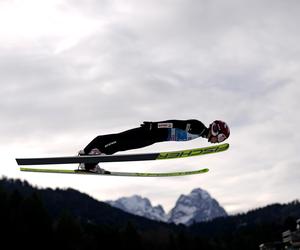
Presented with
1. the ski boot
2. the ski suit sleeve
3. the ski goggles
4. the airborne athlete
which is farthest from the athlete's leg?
the ski goggles

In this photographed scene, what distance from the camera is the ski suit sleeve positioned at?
12844 mm

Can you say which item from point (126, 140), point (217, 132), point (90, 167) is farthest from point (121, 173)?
point (217, 132)

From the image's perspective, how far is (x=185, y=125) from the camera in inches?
515

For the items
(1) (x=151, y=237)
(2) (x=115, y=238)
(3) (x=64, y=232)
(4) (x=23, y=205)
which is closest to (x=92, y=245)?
(2) (x=115, y=238)

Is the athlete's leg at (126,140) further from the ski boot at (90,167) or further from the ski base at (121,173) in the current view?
the ski base at (121,173)

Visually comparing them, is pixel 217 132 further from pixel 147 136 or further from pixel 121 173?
pixel 121 173

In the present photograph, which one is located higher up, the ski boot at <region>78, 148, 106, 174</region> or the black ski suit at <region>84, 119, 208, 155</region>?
the black ski suit at <region>84, 119, 208, 155</region>

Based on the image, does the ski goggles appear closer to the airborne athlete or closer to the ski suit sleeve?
the airborne athlete

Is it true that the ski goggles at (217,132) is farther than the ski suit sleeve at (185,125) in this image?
Yes

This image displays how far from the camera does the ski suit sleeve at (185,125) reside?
1284cm

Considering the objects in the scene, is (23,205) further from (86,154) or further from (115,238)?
(86,154)

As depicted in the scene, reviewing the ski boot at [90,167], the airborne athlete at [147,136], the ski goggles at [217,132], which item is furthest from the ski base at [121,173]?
the ski goggles at [217,132]

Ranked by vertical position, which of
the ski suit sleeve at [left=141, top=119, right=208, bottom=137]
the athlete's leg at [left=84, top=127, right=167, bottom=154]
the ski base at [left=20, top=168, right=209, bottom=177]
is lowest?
the ski base at [left=20, top=168, right=209, bottom=177]

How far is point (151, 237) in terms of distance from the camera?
177750 millimetres
